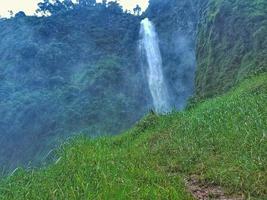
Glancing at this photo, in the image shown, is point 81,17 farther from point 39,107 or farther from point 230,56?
point 230,56

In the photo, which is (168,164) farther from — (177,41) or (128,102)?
(177,41)

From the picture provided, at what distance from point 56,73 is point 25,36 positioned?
21.5 feet

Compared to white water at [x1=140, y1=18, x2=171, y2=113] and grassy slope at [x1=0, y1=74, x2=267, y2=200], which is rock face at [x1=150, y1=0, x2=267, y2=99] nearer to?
white water at [x1=140, y1=18, x2=171, y2=113]

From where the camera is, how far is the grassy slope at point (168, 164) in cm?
635

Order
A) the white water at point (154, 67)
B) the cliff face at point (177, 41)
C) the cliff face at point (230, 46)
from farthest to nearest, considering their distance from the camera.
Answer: the cliff face at point (177, 41)
the white water at point (154, 67)
the cliff face at point (230, 46)

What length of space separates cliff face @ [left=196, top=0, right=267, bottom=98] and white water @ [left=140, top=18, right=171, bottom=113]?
297 inches

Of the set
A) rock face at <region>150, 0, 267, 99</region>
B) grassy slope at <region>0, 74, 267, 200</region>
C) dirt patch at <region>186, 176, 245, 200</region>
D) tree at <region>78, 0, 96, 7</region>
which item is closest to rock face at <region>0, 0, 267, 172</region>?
rock face at <region>150, 0, 267, 99</region>

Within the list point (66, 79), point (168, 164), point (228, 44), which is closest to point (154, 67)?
point (66, 79)

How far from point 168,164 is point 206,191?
6.00 ft

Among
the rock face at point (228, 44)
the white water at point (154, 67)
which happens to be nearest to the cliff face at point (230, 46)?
the rock face at point (228, 44)

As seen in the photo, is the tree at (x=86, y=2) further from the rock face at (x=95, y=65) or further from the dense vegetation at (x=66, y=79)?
the rock face at (x=95, y=65)

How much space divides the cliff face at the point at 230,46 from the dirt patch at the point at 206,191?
1179cm

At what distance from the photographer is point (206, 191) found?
273 inches

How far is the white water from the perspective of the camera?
108 ft
